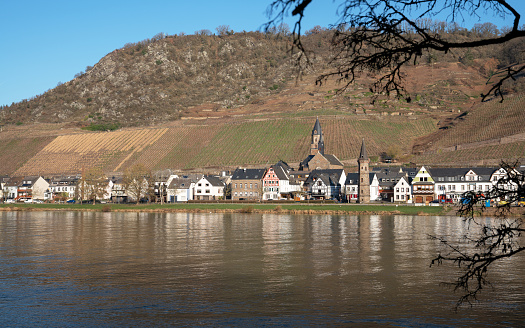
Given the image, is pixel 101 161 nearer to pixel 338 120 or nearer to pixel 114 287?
pixel 338 120

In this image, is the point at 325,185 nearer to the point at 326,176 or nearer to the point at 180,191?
the point at 326,176

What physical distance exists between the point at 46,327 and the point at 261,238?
83.0 feet

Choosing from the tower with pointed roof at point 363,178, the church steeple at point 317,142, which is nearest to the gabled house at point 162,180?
the church steeple at point 317,142

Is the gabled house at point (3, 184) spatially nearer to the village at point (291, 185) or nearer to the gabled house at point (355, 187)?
the village at point (291, 185)

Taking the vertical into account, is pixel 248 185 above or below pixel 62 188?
above

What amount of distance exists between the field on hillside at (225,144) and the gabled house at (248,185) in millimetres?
25448

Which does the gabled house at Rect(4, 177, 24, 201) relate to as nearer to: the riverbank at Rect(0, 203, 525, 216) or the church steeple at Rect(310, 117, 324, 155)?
the riverbank at Rect(0, 203, 525, 216)

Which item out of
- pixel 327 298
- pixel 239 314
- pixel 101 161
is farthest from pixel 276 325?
pixel 101 161

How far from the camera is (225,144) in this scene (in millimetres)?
153500

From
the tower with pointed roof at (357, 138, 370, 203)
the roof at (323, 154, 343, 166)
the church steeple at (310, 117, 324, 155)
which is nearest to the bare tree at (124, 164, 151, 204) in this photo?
the tower with pointed roof at (357, 138, 370, 203)

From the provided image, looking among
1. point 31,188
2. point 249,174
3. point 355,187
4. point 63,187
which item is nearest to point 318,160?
point 249,174

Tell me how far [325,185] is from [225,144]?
5113cm

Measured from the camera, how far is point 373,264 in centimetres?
2809

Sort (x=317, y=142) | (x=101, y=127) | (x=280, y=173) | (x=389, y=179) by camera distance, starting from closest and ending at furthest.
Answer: (x=389, y=179)
(x=280, y=173)
(x=317, y=142)
(x=101, y=127)
